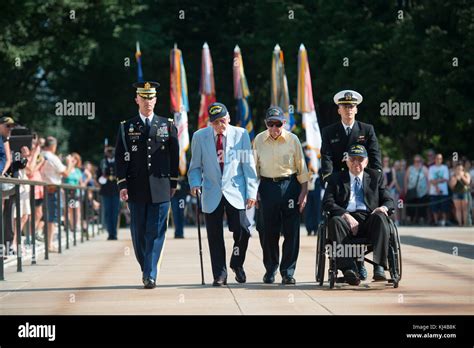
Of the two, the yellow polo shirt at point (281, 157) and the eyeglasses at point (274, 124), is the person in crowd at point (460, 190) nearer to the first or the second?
the yellow polo shirt at point (281, 157)

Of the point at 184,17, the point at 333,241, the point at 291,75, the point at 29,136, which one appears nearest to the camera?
the point at 333,241

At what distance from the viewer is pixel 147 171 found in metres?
13.2

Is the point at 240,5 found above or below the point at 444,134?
above

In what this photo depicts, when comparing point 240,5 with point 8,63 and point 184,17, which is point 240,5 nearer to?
point 184,17

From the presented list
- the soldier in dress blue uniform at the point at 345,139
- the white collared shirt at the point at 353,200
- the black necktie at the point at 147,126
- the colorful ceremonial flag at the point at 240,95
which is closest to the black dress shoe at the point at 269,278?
the soldier in dress blue uniform at the point at 345,139

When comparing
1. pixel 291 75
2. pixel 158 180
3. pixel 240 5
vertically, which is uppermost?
pixel 240 5

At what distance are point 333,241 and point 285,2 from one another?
1411 inches

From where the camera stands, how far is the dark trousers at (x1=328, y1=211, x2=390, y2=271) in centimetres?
1244

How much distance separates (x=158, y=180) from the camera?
13172 millimetres

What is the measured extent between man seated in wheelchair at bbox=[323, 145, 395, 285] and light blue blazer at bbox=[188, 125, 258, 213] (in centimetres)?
92

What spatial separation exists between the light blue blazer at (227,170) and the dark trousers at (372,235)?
3.69ft

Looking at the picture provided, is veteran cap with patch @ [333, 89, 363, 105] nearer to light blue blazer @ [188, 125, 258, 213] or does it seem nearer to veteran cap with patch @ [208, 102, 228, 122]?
light blue blazer @ [188, 125, 258, 213]

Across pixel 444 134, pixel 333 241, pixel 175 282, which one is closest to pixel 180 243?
pixel 175 282

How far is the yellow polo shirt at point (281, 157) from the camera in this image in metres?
13.4
